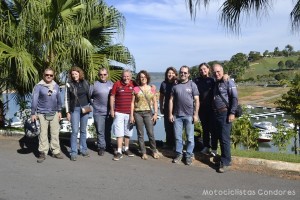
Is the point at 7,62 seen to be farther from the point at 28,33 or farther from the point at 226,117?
the point at 226,117

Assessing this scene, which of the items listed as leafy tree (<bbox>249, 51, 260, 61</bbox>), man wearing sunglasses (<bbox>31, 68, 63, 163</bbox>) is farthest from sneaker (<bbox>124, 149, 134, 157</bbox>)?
leafy tree (<bbox>249, 51, 260, 61</bbox>)

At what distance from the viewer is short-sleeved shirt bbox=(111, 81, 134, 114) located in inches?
240

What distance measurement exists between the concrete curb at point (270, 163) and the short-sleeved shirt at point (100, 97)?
2357 mm

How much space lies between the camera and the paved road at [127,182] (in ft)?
14.5

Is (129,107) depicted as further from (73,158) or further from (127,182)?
(127,182)

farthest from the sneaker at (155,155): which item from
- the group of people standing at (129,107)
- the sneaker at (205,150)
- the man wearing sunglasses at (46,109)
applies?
the man wearing sunglasses at (46,109)

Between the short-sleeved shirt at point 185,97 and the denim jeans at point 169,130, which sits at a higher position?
the short-sleeved shirt at point 185,97

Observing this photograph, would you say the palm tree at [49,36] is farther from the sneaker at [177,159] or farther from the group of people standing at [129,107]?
the sneaker at [177,159]

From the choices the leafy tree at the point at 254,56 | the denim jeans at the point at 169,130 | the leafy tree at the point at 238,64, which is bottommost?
the denim jeans at the point at 169,130

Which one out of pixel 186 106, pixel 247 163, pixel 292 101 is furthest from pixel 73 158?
pixel 292 101

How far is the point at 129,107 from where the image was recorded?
241 inches

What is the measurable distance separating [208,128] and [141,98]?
1254 mm

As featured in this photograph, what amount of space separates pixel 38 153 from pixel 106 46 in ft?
9.23

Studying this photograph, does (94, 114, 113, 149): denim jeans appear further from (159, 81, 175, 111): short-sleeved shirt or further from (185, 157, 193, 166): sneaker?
(185, 157, 193, 166): sneaker
